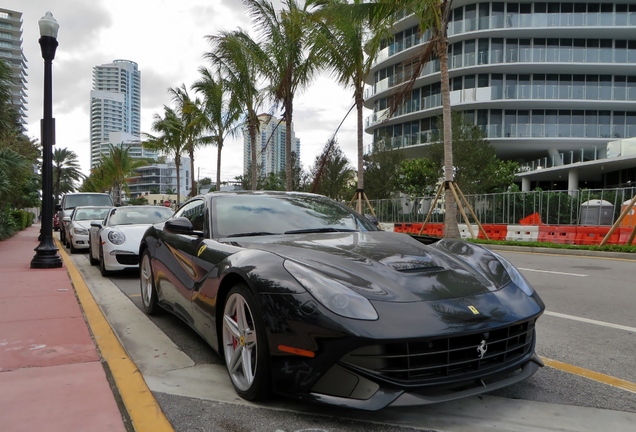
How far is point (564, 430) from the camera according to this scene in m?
2.55

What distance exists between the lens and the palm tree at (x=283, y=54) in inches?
758

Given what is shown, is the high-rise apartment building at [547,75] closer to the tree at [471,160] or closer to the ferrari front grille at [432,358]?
the tree at [471,160]

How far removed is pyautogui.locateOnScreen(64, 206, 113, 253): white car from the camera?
42.0ft

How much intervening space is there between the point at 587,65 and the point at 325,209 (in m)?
40.1

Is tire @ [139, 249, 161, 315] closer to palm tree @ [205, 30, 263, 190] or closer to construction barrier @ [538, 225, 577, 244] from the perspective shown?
construction barrier @ [538, 225, 577, 244]

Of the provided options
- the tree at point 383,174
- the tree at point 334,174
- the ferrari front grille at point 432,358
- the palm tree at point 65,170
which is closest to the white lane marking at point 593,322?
the ferrari front grille at point 432,358

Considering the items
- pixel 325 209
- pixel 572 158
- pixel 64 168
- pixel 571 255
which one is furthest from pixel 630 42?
A: pixel 64 168

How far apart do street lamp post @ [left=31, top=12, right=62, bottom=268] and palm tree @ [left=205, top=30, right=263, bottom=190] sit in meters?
Answer: 12.0

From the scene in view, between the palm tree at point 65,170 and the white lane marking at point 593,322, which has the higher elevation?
the palm tree at point 65,170

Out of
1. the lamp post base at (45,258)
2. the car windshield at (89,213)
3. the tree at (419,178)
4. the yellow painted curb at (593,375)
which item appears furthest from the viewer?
the tree at (419,178)

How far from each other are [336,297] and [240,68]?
2041 cm

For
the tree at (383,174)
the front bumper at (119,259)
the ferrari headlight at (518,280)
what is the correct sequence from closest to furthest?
the ferrari headlight at (518,280) → the front bumper at (119,259) → the tree at (383,174)

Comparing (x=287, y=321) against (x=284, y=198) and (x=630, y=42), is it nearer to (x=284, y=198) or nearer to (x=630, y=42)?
(x=284, y=198)

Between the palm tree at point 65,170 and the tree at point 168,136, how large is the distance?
97.4 ft
